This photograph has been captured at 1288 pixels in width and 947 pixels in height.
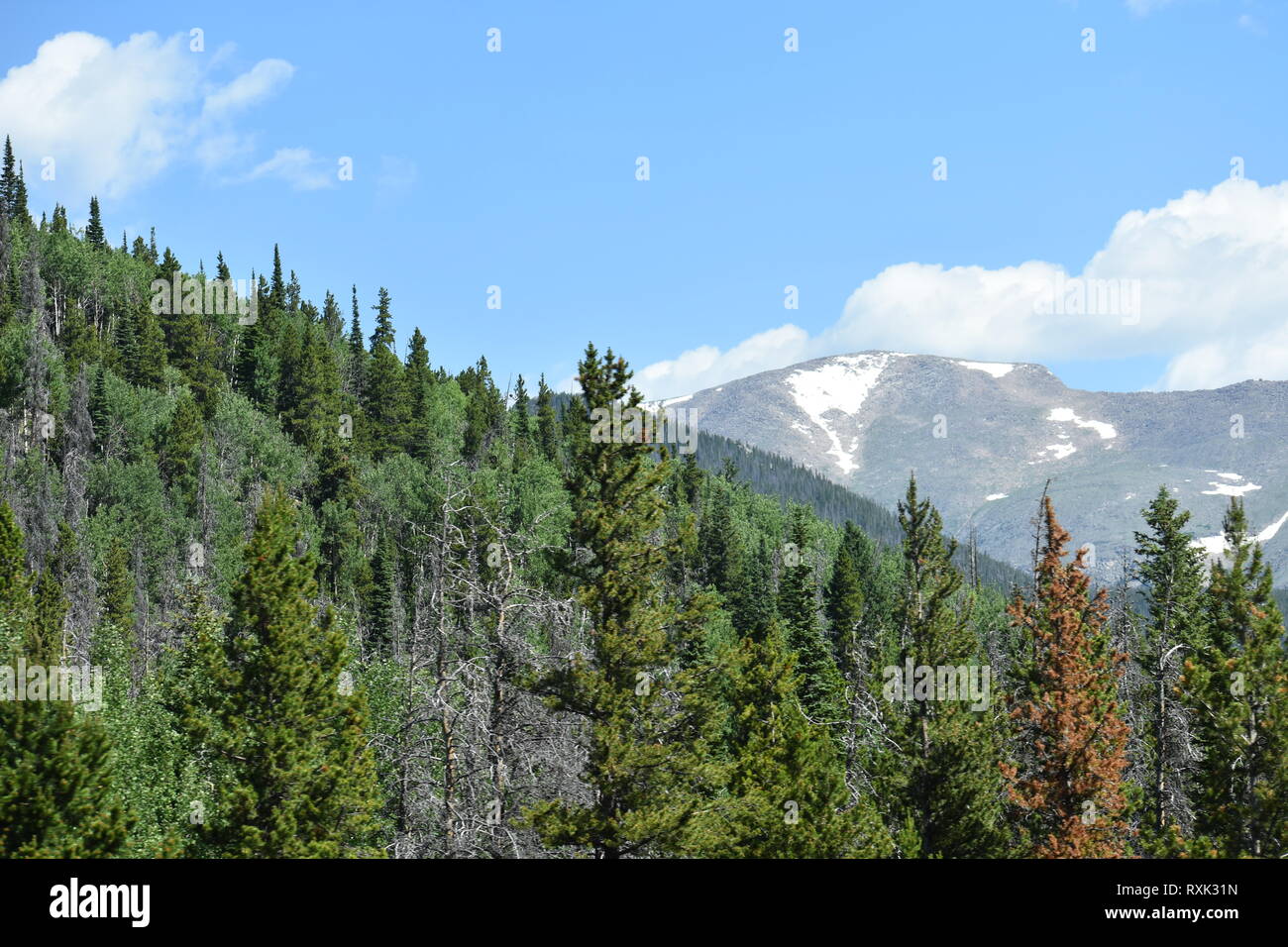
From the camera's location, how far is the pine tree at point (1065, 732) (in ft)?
114

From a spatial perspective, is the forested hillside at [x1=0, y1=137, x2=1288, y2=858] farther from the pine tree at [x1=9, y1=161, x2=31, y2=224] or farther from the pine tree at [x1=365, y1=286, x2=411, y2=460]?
the pine tree at [x1=9, y1=161, x2=31, y2=224]

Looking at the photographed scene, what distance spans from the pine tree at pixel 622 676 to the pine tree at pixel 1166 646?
19.1m

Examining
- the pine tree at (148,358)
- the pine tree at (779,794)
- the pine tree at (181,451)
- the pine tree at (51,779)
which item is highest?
the pine tree at (148,358)

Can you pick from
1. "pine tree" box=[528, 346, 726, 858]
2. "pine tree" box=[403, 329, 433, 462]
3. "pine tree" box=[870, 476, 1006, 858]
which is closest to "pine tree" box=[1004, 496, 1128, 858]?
"pine tree" box=[870, 476, 1006, 858]

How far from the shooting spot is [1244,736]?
33156 millimetres

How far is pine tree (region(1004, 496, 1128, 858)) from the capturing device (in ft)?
114

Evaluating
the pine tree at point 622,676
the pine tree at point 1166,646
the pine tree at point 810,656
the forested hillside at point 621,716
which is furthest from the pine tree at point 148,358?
the pine tree at point 622,676

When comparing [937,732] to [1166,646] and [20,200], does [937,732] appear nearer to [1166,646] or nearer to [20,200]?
[1166,646]

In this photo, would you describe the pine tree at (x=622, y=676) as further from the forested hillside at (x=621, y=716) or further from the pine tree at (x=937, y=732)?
the pine tree at (x=937, y=732)

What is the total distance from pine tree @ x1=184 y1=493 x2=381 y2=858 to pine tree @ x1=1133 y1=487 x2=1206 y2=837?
90.4ft

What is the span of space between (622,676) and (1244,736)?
2076 centimetres
